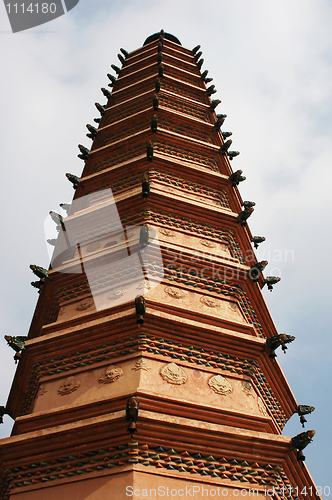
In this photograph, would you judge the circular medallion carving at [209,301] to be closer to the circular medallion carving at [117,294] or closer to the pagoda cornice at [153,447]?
the circular medallion carving at [117,294]

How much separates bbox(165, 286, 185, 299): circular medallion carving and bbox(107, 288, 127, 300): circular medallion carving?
0.57 metres

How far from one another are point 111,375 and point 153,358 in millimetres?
486

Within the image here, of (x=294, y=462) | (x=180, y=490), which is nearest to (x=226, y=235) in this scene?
(x=294, y=462)

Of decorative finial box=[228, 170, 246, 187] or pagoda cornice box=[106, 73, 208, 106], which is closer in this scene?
decorative finial box=[228, 170, 246, 187]

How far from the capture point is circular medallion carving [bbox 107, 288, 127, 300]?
20.4 ft

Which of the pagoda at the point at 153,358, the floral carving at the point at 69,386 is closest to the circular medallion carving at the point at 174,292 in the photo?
the pagoda at the point at 153,358

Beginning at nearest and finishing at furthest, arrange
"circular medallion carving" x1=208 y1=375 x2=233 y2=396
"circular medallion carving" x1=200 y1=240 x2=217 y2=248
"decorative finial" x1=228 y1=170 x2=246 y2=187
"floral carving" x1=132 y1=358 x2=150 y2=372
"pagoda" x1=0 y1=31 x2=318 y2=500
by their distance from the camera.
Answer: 1. "pagoda" x1=0 y1=31 x2=318 y2=500
2. "floral carving" x1=132 y1=358 x2=150 y2=372
3. "circular medallion carving" x1=208 y1=375 x2=233 y2=396
4. "circular medallion carving" x1=200 y1=240 x2=217 y2=248
5. "decorative finial" x1=228 y1=170 x2=246 y2=187

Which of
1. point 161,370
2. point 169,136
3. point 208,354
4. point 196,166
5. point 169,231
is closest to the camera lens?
point 161,370

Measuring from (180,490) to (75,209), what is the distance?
6293 mm

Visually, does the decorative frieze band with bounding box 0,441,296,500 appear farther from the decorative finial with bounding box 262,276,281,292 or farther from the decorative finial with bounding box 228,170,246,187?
the decorative finial with bounding box 228,170,246,187

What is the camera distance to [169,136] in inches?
391

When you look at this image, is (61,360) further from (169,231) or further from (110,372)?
(169,231)

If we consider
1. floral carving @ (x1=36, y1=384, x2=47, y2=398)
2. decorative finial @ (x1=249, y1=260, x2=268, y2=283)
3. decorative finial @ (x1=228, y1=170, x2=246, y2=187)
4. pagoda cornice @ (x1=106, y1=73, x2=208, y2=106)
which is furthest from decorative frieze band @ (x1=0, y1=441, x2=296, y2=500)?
pagoda cornice @ (x1=106, y1=73, x2=208, y2=106)

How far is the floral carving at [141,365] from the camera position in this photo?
16.4ft
